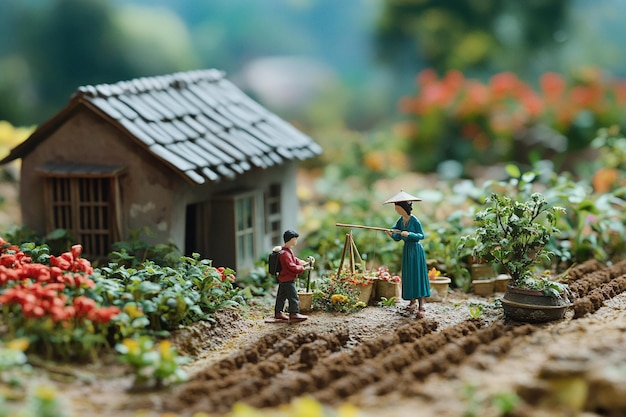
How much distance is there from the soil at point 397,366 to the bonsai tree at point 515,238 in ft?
1.54

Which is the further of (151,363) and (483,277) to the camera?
(483,277)

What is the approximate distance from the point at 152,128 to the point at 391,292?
3.08 meters

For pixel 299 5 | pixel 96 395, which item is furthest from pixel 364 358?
pixel 299 5

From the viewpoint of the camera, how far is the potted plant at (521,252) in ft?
24.9

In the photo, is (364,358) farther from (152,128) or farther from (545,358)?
(152,128)

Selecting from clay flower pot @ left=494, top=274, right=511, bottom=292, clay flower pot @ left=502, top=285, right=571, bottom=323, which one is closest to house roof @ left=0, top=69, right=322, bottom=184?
clay flower pot @ left=494, top=274, right=511, bottom=292

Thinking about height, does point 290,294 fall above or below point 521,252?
below

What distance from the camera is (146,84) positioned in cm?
951

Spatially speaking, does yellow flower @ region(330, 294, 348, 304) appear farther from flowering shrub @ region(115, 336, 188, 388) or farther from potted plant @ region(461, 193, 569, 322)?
flowering shrub @ region(115, 336, 188, 388)

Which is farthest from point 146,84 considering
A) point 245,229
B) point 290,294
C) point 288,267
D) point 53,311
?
point 53,311

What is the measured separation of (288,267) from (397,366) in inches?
69.8

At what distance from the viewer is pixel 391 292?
27.7 ft

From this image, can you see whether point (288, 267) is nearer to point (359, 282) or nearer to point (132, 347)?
point (359, 282)

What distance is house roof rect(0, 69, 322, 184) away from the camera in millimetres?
8586
